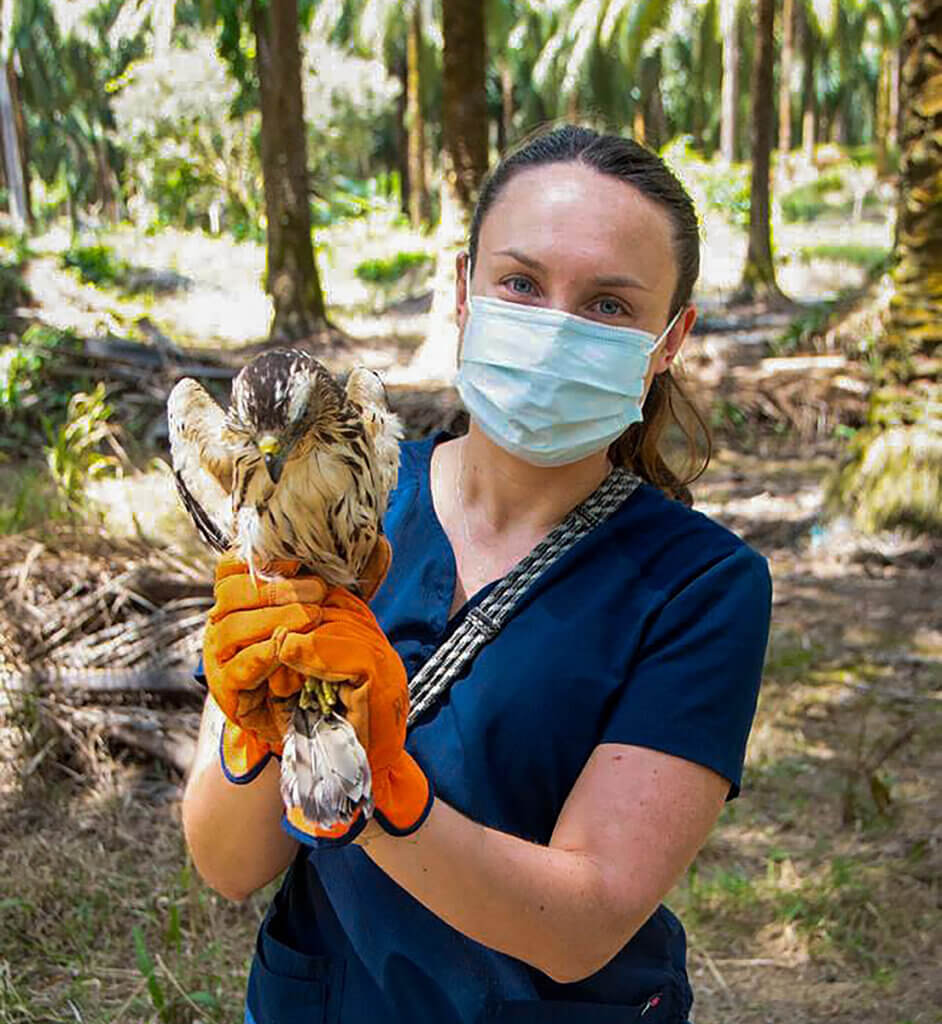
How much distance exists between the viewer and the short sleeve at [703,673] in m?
1.72

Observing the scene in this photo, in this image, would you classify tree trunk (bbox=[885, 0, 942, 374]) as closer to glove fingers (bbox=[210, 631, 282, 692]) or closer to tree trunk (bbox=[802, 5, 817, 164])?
glove fingers (bbox=[210, 631, 282, 692])

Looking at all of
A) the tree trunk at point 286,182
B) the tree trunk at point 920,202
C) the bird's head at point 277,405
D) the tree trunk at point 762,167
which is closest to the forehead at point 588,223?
the bird's head at point 277,405

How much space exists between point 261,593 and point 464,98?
33.6 ft

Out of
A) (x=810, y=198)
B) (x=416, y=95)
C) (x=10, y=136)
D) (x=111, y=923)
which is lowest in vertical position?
(x=810, y=198)

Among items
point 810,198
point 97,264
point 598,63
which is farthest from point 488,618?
point 598,63

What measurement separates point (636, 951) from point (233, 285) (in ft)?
72.9

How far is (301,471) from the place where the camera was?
1719 mm

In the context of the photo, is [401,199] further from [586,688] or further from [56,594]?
[586,688]

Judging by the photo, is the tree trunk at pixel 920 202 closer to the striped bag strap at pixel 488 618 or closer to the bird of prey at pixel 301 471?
the striped bag strap at pixel 488 618

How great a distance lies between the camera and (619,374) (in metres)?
2.16

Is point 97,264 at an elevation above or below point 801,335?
below

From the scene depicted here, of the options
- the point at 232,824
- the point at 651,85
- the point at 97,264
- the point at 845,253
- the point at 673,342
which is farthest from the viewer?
the point at 651,85

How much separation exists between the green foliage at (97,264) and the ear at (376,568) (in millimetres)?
19076

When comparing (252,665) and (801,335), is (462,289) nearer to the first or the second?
(252,665)
